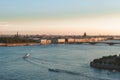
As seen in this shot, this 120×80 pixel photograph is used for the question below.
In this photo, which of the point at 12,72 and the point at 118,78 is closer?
the point at 118,78

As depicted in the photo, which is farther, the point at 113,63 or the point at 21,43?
the point at 21,43

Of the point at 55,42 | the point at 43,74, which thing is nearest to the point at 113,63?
the point at 43,74

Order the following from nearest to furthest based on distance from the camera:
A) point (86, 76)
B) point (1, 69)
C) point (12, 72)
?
point (86, 76) < point (12, 72) < point (1, 69)

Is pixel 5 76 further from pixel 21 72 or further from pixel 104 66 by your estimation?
pixel 104 66

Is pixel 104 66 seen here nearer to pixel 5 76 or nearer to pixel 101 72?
pixel 101 72

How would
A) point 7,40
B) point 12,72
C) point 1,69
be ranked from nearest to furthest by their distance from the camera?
point 12,72 → point 1,69 → point 7,40

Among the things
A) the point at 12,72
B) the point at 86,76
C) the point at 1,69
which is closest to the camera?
the point at 86,76

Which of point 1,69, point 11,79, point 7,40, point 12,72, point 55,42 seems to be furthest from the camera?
point 55,42

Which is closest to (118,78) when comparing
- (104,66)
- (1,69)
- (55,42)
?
(104,66)

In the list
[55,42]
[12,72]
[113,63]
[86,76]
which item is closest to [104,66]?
[113,63]
